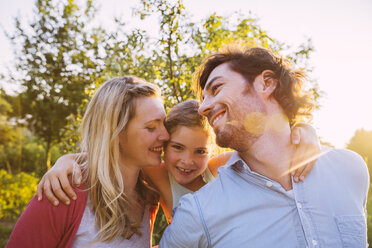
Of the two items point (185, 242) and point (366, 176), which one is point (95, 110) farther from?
point (366, 176)

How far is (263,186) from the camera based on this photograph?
6.23 feet

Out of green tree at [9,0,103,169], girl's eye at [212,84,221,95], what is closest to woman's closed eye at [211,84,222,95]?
girl's eye at [212,84,221,95]

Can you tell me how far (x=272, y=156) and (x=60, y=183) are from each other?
5.05 ft

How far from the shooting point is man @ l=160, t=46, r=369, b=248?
174 centimetres

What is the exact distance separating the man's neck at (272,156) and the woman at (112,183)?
886 mm

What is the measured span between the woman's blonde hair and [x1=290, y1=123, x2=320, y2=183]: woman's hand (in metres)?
1.29

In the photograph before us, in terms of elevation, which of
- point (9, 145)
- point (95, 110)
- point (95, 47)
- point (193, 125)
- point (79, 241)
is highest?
point (95, 47)

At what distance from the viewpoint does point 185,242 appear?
1741mm

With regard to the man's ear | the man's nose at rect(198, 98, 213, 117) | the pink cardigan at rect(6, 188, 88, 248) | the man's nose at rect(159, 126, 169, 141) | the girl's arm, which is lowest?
the girl's arm

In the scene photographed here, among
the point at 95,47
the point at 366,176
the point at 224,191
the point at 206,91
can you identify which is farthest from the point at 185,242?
the point at 95,47

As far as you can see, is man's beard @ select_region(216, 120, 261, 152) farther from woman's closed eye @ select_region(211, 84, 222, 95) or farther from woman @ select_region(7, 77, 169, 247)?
woman @ select_region(7, 77, 169, 247)

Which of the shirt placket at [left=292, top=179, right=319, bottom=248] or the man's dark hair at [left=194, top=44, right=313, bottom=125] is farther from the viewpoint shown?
the man's dark hair at [left=194, top=44, right=313, bottom=125]

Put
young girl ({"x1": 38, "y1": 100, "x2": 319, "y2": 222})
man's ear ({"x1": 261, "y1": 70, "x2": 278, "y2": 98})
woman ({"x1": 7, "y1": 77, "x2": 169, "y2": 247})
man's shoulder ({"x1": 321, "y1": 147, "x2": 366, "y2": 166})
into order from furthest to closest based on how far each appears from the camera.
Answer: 1. young girl ({"x1": 38, "y1": 100, "x2": 319, "y2": 222})
2. man's ear ({"x1": 261, "y1": 70, "x2": 278, "y2": 98})
3. man's shoulder ({"x1": 321, "y1": 147, "x2": 366, "y2": 166})
4. woman ({"x1": 7, "y1": 77, "x2": 169, "y2": 247})

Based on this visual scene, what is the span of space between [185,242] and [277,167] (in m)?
0.85
